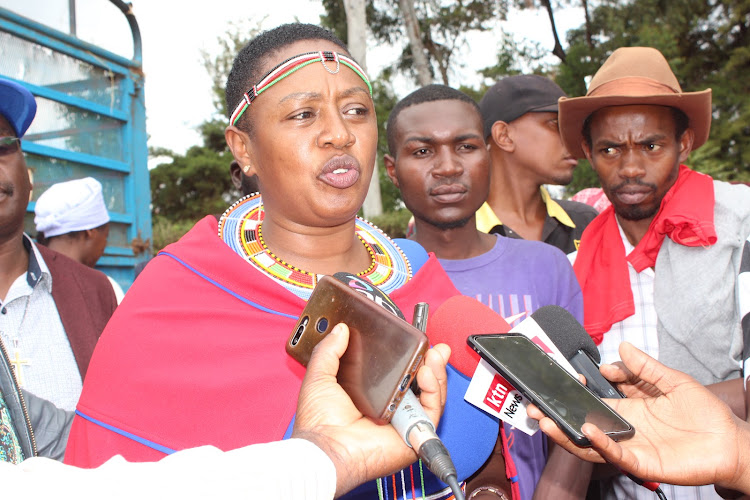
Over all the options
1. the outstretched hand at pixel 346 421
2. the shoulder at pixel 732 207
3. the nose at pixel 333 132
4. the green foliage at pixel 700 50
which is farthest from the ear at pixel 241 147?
the green foliage at pixel 700 50

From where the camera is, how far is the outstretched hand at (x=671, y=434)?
163cm

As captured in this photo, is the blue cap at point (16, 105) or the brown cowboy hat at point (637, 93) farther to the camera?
the brown cowboy hat at point (637, 93)

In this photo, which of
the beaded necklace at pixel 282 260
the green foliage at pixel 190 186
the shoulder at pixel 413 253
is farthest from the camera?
the green foliage at pixel 190 186

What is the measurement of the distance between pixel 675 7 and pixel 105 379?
63.9 ft

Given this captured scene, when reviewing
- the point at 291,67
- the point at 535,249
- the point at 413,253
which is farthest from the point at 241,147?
the point at 535,249

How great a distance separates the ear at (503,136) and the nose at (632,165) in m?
1.49

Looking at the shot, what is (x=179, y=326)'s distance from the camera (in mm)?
1849

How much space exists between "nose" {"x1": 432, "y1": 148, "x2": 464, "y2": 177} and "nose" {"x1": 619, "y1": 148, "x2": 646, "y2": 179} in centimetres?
80

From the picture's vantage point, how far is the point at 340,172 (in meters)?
2.12

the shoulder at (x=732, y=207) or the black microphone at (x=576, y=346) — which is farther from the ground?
the shoulder at (x=732, y=207)

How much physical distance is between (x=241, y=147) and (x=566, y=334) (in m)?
1.25

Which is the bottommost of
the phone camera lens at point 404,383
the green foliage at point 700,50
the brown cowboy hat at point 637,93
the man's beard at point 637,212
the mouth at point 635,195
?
the phone camera lens at point 404,383

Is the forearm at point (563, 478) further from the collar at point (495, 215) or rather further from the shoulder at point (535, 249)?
the collar at point (495, 215)

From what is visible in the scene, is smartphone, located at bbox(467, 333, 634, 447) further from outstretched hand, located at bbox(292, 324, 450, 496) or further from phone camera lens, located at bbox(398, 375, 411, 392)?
phone camera lens, located at bbox(398, 375, 411, 392)
